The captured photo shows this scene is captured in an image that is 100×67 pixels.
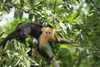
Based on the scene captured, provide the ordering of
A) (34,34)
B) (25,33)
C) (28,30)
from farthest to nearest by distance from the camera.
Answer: (34,34)
(28,30)
(25,33)

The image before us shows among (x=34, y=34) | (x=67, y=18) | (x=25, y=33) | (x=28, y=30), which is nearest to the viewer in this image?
(x=67, y=18)

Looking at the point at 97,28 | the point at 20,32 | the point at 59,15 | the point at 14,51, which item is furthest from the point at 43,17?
the point at 97,28

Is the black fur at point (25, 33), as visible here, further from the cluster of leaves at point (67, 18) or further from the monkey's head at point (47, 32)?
the cluster of leaves at point (67, 18)

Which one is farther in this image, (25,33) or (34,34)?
(34,34)

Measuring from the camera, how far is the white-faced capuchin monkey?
3.90m

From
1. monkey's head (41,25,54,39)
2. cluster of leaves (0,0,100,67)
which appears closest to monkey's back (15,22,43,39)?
monkey's head (41,25,54,39)

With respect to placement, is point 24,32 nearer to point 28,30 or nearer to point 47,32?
point 28,30

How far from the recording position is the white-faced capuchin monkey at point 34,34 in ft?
Answer: 12.8

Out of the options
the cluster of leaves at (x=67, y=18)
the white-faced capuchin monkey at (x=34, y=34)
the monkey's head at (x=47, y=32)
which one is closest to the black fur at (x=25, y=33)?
the white-faced capuchin monkey at (x=34, y=34)

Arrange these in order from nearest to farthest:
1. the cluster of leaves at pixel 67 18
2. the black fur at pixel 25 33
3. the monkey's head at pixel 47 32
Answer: the cluster of leaves at pixel 67 18
the black fur at pixel 25 33
the monkey's head at pixel 47 32

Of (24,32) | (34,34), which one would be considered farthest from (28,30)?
(34,34)

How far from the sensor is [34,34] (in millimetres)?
4551

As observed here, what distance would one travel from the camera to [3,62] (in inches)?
117

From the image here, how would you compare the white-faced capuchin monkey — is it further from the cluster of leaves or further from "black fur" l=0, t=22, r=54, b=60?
the cluster of leaves
